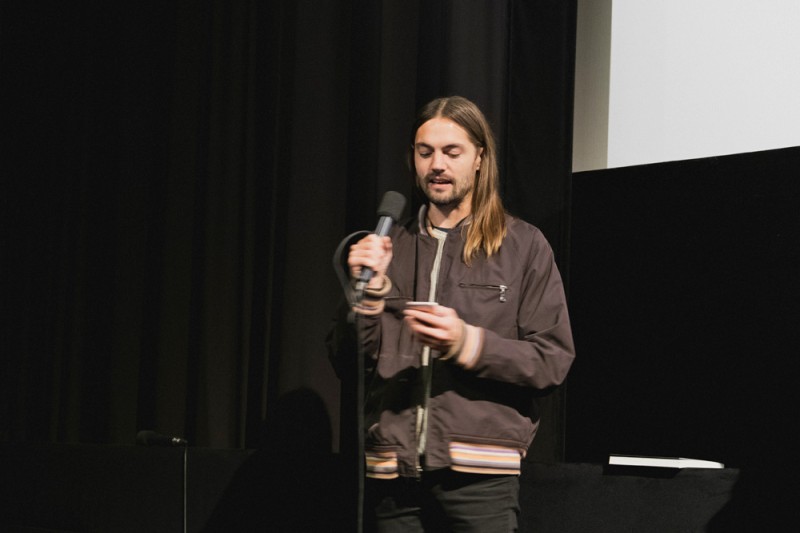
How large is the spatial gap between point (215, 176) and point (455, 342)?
1892 millimetres

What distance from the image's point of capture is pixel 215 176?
3.24 metres

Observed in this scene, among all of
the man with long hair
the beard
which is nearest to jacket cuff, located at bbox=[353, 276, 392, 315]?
the man with long hair

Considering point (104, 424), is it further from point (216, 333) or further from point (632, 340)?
point (632, 340)

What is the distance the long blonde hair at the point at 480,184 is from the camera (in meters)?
1.82

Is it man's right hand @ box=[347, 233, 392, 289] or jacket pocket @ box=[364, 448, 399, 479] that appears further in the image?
jacket pocket @ box=[364, 448, 399, 479]

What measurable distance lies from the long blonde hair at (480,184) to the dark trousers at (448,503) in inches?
17.2

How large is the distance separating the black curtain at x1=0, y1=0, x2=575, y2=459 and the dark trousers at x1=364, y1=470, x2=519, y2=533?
695 mm

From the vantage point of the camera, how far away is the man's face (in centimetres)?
184

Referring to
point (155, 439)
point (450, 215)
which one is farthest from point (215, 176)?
point (450, 215)

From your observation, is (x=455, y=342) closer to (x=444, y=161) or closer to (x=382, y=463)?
(x=382, y=463)

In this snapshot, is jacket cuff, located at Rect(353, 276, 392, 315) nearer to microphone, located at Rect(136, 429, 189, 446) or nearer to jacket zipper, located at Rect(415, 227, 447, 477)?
jacket zipper, located at Rect(415, 227, 447, 477)

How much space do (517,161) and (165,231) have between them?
1.58 m

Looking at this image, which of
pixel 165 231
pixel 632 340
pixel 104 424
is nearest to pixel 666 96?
pixel 632 340

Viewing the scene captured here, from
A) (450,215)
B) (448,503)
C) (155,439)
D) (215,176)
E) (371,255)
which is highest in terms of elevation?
(215,176)
